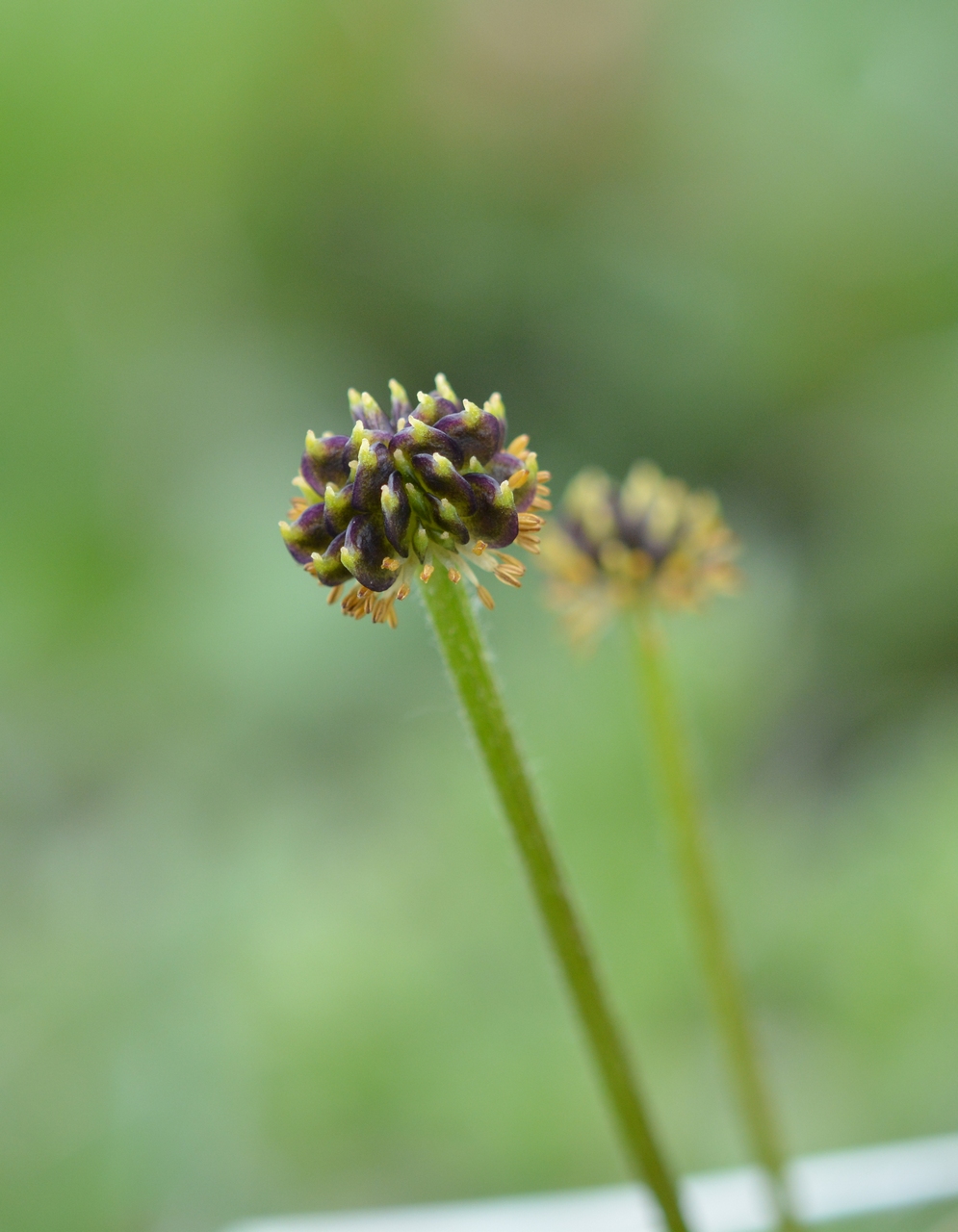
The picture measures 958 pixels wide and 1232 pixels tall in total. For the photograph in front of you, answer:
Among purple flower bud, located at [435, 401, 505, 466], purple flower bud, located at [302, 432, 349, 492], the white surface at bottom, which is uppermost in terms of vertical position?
purple flower bud, located at [302, 432, 349, 492]

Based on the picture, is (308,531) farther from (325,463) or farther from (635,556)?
(635,556)

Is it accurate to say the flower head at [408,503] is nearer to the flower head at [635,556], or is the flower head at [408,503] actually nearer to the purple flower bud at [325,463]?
the purple flower bud at [325,463]

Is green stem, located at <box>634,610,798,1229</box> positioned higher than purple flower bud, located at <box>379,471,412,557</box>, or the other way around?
purple flower bud, located at <box>379,471,412,557</box>

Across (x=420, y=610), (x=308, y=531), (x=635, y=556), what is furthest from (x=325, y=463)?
(x=420, y=610)

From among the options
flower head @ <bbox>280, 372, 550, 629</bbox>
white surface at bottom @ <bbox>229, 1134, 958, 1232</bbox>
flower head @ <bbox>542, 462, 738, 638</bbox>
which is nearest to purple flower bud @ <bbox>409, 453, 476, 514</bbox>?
flower head @ <bbox>280, 372, 550, 629</bbox>

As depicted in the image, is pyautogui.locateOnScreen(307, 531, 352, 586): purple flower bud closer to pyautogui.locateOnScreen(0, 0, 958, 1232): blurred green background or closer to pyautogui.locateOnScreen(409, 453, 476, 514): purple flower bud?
pyautogui.locateOnScreen(409, 453, 476, 514): purple flower bud

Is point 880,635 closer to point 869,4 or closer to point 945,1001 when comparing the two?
point 945,1001

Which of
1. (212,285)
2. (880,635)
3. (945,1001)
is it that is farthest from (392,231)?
(945,1001)
